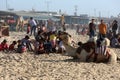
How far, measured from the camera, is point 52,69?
40.9 ft

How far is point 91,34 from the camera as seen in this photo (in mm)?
21766

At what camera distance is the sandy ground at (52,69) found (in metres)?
11.2

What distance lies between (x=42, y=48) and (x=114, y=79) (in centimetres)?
617

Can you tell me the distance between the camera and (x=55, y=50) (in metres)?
17.3

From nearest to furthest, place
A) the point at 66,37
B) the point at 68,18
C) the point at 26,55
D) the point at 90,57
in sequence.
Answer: the point at 90,57 < the point at 26,55 < the point at 66,37 < the point at 68,18

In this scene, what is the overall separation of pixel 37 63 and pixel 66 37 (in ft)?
12.6

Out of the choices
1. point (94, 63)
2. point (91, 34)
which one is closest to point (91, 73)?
point (94, 63)

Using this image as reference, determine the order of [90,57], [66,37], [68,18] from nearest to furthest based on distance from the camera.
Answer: [90,57]
[66,37]
[68,18]

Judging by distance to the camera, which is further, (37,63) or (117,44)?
(117,44)

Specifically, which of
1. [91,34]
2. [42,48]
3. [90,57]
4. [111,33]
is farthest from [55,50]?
[111,33]

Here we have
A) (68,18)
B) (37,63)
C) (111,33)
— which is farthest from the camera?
(68,18)

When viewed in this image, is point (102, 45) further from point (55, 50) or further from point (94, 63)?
point (55, 50)

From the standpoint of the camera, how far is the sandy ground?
11.2 metres

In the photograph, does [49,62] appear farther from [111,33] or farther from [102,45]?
[111,33]
